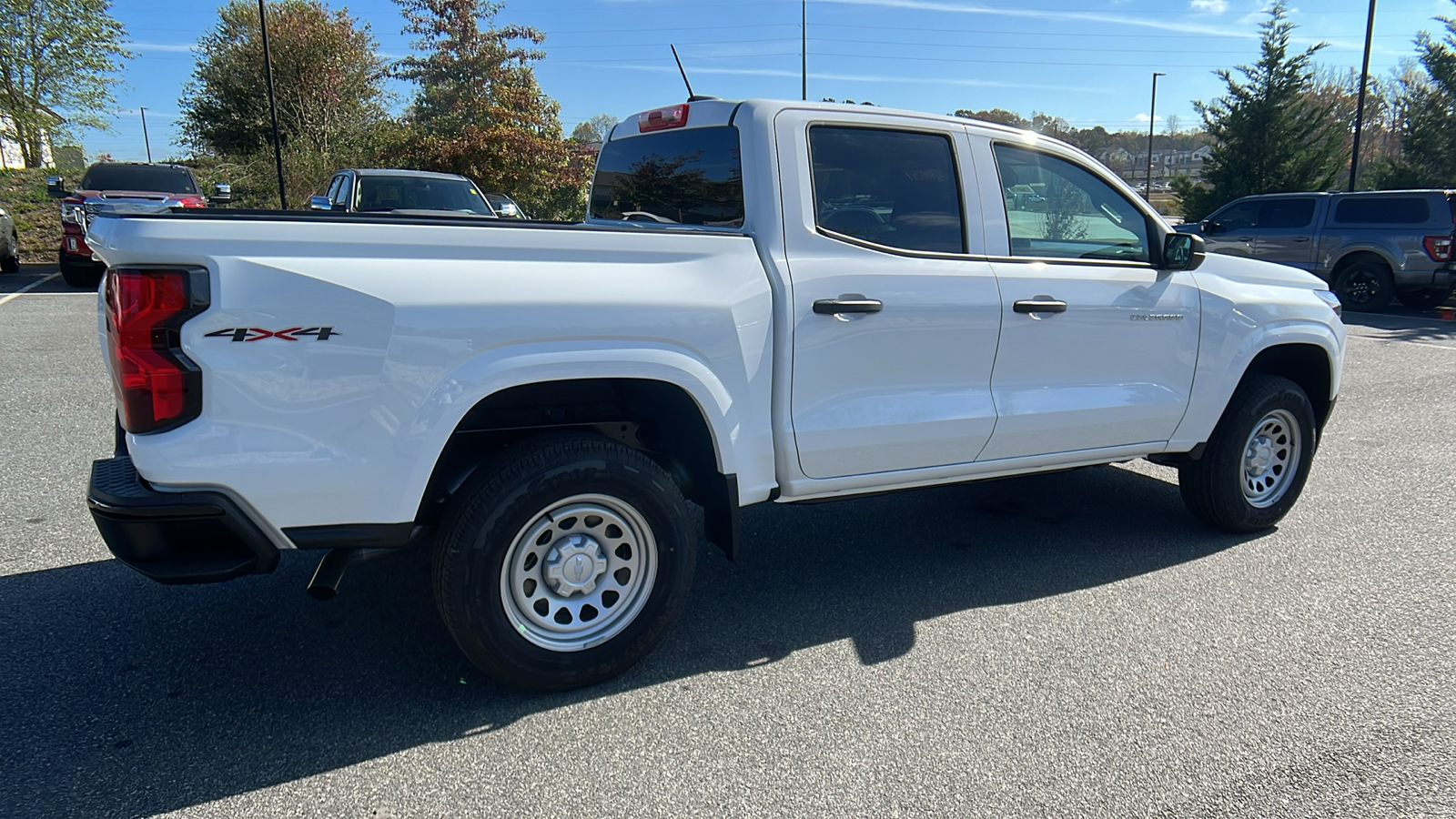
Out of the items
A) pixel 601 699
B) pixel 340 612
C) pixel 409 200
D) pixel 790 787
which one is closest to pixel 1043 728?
pixel 790 787

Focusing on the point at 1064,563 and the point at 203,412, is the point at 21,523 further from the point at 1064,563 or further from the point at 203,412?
the point at 1064,563

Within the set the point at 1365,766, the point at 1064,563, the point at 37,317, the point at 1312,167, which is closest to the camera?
the point at 1365,766

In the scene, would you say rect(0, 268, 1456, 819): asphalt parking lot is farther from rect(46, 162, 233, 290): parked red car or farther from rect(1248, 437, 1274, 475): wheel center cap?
rect(46, 162, 233, 290): parked red car

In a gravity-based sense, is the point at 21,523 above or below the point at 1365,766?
above

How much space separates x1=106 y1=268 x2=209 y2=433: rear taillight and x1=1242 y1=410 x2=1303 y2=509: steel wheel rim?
4.64 metres

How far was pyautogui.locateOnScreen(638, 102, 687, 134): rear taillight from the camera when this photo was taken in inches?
158

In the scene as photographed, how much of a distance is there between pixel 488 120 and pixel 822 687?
82.4 feet

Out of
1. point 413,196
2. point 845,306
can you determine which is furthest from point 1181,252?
point 413,196

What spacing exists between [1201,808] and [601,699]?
1856mm

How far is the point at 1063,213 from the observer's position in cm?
428

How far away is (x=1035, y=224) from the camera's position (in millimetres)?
4164

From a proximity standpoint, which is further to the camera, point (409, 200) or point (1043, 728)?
point (409, 200)

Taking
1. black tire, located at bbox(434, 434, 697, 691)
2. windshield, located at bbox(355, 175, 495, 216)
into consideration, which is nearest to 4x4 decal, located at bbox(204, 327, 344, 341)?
black tire, located at bbox(434, 434, 697, 691)

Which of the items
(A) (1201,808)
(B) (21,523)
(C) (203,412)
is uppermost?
(C) (203,412)
